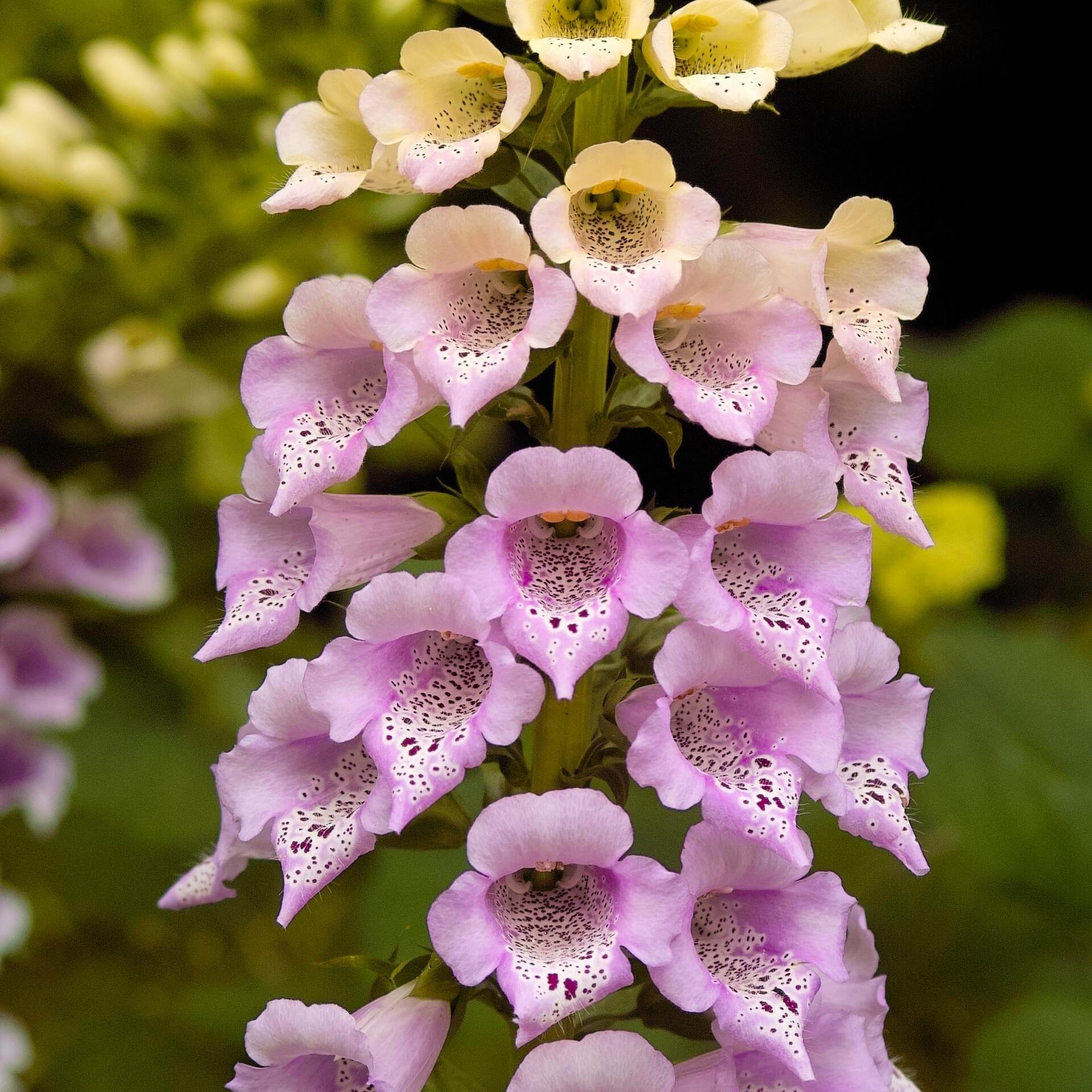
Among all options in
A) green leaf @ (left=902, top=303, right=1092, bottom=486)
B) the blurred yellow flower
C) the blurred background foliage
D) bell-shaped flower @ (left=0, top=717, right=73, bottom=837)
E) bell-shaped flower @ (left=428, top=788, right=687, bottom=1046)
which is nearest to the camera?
bell-shaped flower @ (left=428, top=788, right=687, bottom=1046)

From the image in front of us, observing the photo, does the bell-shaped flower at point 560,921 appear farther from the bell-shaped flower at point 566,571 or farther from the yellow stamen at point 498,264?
the yellow stamen at point 498,264

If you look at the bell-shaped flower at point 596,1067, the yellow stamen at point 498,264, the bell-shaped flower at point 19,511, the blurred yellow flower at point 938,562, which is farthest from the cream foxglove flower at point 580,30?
the bell-shaped flower at point 19,511

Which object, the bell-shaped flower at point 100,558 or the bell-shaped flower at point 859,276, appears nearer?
the bell-shaped flower at point 859,276

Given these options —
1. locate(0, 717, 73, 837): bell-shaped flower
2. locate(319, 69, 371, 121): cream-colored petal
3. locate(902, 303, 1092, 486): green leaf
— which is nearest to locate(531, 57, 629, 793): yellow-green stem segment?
locate(319, 69, 371, 121): cream-colored petal

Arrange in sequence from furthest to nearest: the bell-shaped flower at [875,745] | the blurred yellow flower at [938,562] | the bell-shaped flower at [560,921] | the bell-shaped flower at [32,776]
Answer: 1. the blurred yellow flower at [938,562]
2. the bell-shaped flower at [32,776]
3. the bell-shaped flower at [875,745]
4. the bell-shaped flower at [560,921]

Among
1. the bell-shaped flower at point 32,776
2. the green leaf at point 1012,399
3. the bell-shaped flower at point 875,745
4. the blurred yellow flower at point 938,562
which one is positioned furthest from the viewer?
the green leaf at point 1012,399

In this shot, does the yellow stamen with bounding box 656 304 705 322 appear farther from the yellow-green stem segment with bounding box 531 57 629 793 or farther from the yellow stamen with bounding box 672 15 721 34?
the yellow stamen with bounding box 672 15 721 34

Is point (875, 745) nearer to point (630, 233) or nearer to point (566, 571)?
point (566, 571)

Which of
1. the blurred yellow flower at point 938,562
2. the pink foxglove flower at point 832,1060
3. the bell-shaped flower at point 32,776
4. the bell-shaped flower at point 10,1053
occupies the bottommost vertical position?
the bell-shaped flower at point 10,1053
